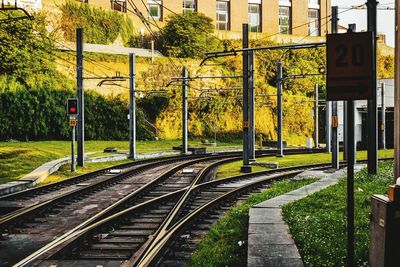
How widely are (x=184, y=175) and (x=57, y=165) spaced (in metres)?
5.96

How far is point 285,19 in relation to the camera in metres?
63.2

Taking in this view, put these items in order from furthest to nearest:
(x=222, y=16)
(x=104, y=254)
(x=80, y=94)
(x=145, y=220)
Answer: (x=222, y=16), (x=80, y=94), (x=145, y=220), (x=104, y=254)

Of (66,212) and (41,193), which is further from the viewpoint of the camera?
(41,193)

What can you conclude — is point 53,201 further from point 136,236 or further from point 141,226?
point 136,236

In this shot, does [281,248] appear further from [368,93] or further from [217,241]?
[368,93]

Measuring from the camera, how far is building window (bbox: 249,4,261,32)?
61156mm

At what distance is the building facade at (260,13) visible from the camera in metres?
55.9

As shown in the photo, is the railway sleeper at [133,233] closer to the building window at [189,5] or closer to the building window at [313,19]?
the building window at [189,5]

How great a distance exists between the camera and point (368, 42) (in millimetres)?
5152

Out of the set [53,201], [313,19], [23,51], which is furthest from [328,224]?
[313,19]

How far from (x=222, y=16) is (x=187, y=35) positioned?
9411 mm

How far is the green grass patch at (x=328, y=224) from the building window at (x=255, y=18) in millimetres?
50184

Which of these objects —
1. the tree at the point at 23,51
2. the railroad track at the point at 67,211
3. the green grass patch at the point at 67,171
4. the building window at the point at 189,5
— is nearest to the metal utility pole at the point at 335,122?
the railroad track at the point at 67,211

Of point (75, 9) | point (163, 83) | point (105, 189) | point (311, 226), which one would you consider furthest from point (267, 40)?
point (311, 226)
